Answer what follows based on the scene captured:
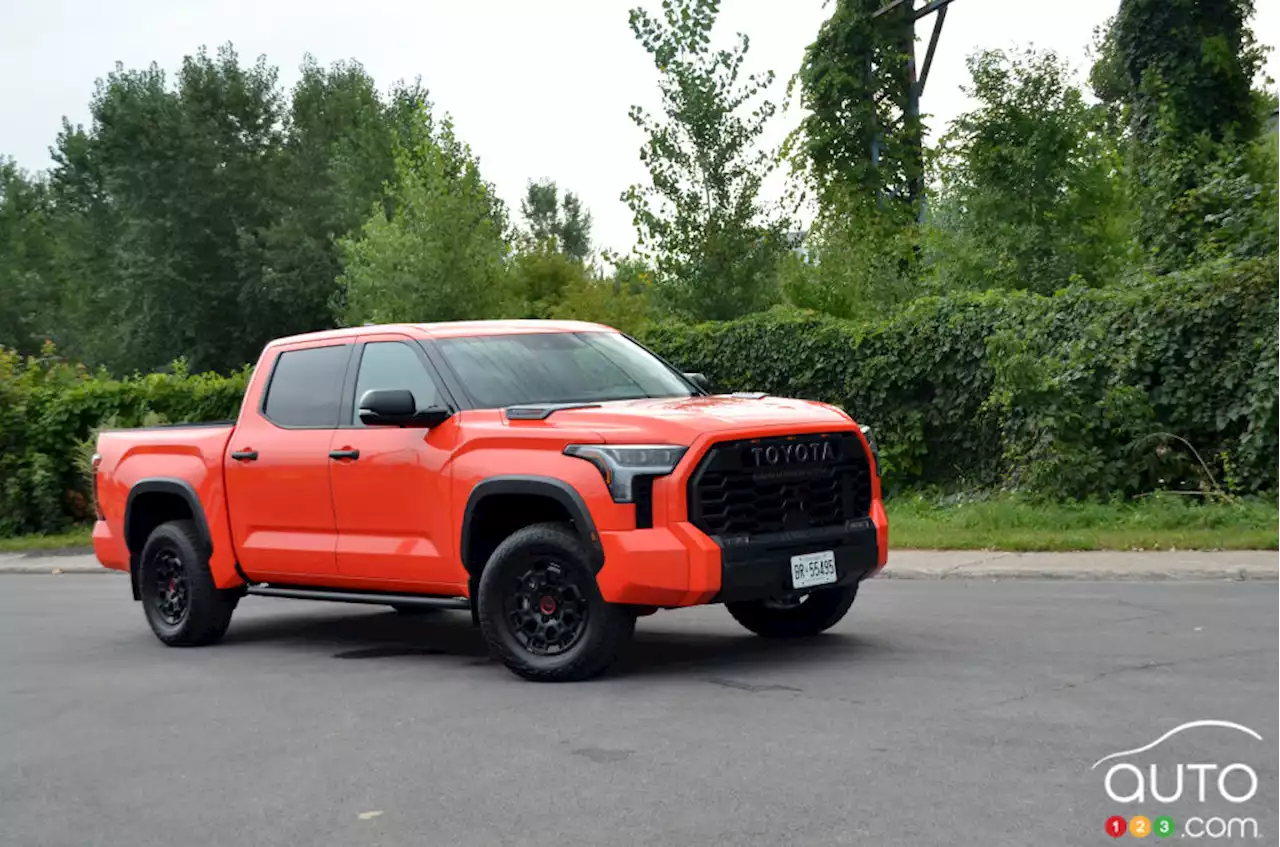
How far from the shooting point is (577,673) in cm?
829

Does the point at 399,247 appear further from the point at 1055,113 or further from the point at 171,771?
the point at 171,771

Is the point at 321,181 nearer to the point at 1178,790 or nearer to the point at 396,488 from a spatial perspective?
the point at 396,488

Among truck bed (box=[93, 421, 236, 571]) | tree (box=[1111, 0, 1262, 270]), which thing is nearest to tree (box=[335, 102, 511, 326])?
tree (box=[1111, 0, 1262, 270])

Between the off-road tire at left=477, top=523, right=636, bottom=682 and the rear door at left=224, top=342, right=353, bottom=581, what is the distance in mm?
1596

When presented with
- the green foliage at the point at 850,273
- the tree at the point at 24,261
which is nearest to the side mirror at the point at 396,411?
the green foliage at the point at 850,273

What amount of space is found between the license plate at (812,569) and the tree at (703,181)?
54.5 feet

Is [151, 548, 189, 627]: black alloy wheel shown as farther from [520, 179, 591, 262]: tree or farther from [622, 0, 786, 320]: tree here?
[520, 179, 591, 262]: tree

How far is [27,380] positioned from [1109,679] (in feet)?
71.8

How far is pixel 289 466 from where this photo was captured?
9914 millimetres

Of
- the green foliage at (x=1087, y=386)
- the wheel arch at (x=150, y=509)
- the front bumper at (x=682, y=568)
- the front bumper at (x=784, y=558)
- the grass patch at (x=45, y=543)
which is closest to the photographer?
the front bumper at (x=682, y=568)

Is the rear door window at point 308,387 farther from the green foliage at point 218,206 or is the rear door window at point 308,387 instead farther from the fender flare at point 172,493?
the green foliage at point 218,206

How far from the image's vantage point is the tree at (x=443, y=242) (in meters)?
30.2

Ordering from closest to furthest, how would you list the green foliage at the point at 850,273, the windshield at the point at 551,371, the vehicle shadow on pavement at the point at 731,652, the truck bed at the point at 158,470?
the vehicle shadow on pavement at the point at 731,652 → the windshield at the point at 551,371 → the truck bed at the point at 158,470 → the green foliage at the point at 850,273

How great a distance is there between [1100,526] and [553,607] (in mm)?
8623
